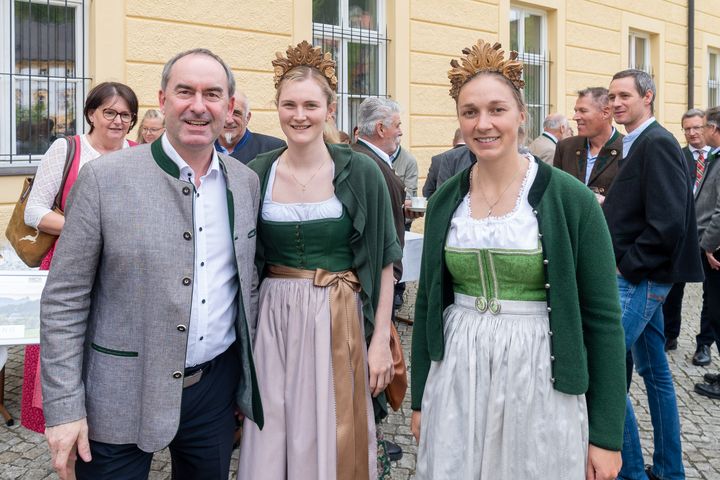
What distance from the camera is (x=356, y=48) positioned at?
812 centimetres

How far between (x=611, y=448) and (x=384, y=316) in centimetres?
97

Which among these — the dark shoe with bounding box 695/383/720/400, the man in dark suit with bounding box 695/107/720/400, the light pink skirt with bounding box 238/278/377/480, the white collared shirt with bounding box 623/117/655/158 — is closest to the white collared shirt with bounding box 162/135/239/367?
the light pink skirt with bounding box 238/278/377/480

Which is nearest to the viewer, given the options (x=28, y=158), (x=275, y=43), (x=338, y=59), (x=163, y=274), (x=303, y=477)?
(x=163, y=274)

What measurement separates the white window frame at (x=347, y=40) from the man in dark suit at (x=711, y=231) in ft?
13.4

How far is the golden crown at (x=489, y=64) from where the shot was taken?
199 cm

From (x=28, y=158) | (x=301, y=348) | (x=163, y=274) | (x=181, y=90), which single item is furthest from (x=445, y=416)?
(x=28, y=158)

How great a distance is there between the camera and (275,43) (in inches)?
280

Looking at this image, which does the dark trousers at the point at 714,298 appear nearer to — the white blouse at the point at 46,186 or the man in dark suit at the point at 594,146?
the man in dark suit at the point at 594,146

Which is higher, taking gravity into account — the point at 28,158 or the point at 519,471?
the point at 28,158

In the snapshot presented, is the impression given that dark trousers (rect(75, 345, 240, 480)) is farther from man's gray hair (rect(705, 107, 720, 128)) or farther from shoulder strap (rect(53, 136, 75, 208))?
man's gray hair (rect(705, 107, 720, 128))

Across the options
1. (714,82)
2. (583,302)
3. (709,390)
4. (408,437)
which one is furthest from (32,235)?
(714,82)

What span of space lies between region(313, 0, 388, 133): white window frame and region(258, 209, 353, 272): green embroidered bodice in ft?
18.5

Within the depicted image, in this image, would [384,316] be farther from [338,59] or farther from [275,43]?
[338,59]

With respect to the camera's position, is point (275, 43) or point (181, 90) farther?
point (275, 43)
